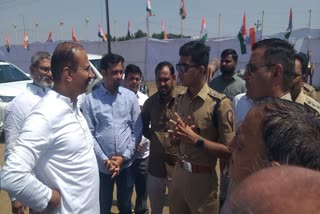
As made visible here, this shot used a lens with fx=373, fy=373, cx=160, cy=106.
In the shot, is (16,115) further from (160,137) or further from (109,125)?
(160,137)

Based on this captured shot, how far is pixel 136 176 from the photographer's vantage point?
4.16m

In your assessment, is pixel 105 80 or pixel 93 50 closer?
pixel 105 80

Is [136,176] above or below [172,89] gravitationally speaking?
below

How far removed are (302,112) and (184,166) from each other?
1.51 m

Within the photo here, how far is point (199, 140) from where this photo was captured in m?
2.55

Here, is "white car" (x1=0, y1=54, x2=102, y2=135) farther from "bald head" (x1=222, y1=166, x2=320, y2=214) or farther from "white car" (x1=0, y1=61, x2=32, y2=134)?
"bald head" (x1=222, y1=166, x2=320, y2=214)

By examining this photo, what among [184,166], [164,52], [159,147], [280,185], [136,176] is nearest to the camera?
[280,185]

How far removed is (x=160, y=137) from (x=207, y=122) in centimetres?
90

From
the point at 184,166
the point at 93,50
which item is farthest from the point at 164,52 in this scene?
the point at 184,166

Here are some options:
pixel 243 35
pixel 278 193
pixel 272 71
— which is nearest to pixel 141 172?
pixel 272 71

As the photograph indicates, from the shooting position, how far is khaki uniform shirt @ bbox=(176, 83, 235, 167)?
263cm

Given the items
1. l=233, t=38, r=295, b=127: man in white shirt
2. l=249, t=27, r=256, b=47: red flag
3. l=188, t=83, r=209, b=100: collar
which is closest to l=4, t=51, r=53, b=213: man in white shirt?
l=188, t=83, r=209, b=100: collar

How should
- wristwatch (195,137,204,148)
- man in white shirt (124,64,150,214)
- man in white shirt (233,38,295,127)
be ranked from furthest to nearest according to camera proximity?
man in white shirt (124,64,150,214) < wristwatch (195,137,204,148) < man in white shirt (233,38,295,127)

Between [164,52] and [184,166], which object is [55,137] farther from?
[164,52]
